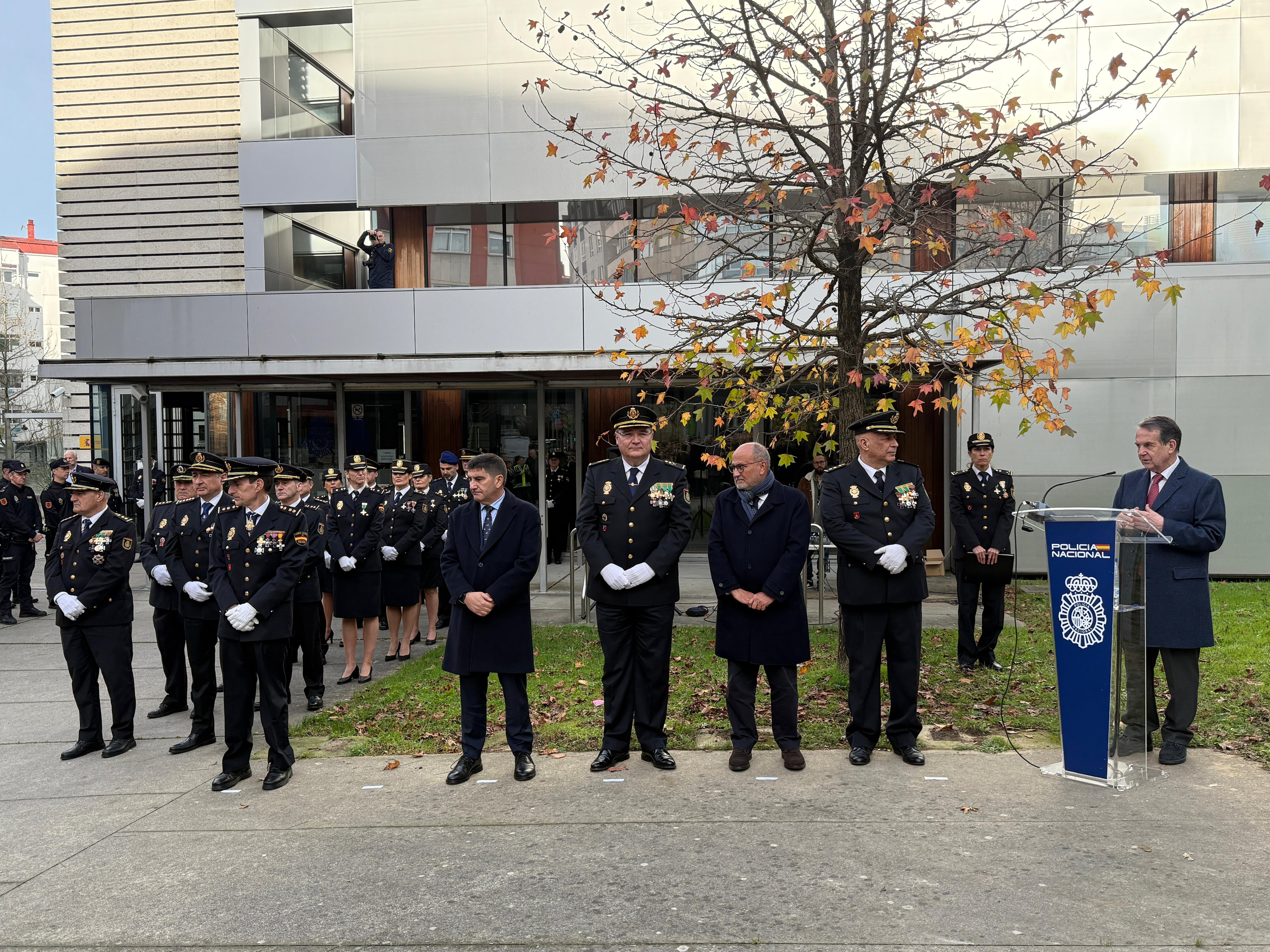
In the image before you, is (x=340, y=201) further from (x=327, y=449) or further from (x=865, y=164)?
(x=865, y=164)

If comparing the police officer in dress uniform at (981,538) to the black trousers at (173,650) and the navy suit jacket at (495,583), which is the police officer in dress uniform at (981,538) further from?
the black trousers at (173,650)

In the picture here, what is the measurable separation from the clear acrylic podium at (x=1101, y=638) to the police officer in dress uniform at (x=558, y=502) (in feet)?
34.4

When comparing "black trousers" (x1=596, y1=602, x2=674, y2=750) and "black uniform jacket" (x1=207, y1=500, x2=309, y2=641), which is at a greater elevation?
"black uniform jacket" (x1=207, y1=500, x2=309, y2=641)

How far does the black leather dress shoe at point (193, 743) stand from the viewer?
668 centimetres

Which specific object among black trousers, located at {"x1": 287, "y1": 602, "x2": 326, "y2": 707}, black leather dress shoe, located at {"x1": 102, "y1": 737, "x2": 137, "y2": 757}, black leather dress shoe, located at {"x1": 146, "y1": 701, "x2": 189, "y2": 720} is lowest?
black leather dress shoe, located at {"x1": 146, "y1": 701, "x2": 189, "y2": 720}

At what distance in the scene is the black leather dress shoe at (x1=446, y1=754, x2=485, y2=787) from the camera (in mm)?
5762

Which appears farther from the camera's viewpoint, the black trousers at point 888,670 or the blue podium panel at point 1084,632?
the black trousers at point 888,670

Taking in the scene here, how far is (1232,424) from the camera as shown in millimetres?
14203

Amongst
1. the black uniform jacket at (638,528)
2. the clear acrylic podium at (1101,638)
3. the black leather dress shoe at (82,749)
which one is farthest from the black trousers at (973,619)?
the black leather dress shoe at (82,749)

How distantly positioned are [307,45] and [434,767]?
Result: 15.6 meters

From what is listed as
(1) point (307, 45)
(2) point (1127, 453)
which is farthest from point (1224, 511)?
(1) point (307, 45)

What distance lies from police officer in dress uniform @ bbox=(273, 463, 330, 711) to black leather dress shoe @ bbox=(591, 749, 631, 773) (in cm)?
291

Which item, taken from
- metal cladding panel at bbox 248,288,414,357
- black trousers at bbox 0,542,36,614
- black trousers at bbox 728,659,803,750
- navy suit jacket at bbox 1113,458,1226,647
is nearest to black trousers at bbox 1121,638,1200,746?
navy suit jacket at bbox 1113,458,1226,647

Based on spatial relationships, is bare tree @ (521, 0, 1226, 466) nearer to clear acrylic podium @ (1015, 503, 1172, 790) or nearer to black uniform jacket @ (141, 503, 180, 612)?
clear acrylic podium @ (1015, 503, 1172, 790)
